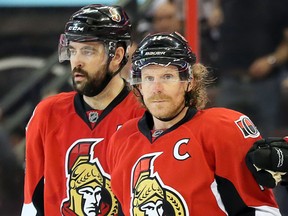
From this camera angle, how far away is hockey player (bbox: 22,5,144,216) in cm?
245

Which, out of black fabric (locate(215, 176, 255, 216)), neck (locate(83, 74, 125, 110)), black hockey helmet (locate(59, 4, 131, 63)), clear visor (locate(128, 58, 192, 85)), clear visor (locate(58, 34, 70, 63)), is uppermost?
black hockey helmet (locate(59, 4, 131, 63))

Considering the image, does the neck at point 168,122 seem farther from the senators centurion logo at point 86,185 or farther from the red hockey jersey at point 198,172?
the senators centurion logo at point 86,185

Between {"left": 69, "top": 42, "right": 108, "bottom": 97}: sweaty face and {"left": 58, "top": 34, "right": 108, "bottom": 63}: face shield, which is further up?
{"left": 58, "top": 34, "right": 108, "bottom": 63}: face shield

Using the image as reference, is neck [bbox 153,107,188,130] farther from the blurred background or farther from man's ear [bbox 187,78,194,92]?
the blurred background

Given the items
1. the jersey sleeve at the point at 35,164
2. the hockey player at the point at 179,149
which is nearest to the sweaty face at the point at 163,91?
the hockey player at the point at 179,149

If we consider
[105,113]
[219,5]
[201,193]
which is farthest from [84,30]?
[219,5]

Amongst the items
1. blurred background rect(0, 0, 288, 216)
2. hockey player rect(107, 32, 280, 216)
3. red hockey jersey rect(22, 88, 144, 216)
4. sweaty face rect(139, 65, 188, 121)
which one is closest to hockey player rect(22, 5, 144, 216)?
red hockey jersey rect(22, 88, 144, 216)

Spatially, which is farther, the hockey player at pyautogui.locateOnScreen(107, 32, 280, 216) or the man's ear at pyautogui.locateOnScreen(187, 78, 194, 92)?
the man's ear at pyautogui.locateOnScreen(187, 78, 194, 92)

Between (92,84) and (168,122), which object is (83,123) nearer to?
(92,84)

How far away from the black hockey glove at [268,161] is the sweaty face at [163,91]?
209 millimetres

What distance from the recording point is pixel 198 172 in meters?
2.15

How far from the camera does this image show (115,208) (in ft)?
7.99

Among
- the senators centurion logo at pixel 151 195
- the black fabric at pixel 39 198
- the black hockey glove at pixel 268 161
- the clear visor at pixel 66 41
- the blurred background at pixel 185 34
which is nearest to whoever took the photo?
A: the black hockey glove at pixel 268 161

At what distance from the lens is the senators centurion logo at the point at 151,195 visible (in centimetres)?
216
